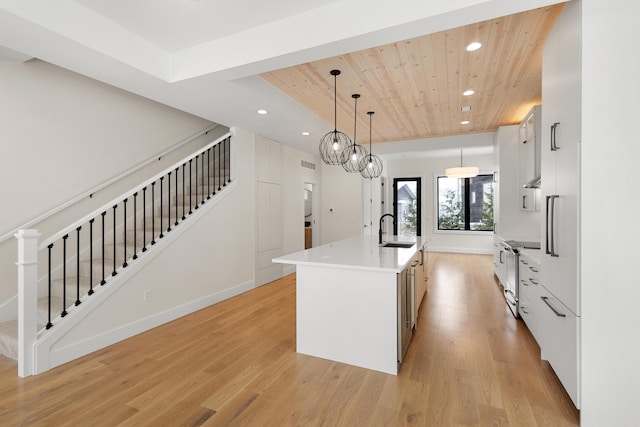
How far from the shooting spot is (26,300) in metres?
2.52

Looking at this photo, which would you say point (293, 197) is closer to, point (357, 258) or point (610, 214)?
point (357, 258)

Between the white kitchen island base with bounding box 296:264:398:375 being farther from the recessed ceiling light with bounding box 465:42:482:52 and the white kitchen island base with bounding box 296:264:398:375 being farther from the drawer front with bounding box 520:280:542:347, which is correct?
the recessed ceiling light with bounding box 465:42:482:52

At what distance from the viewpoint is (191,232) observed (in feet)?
13.7

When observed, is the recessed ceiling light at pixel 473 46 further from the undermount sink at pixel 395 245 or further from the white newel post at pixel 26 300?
the white newel post at pixel 26 300

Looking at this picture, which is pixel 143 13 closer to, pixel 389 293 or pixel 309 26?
pixel 309 26

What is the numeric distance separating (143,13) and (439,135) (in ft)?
17.9

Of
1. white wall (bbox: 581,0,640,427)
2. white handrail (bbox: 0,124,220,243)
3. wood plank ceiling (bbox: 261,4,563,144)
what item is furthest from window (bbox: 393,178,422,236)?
white wall (bbox: 581,0,640,427)

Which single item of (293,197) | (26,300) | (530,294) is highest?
(293,197)

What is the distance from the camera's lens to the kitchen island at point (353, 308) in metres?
2.53

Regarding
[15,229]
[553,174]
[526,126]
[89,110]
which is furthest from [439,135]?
[15,229]

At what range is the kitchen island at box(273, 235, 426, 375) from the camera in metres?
2.53

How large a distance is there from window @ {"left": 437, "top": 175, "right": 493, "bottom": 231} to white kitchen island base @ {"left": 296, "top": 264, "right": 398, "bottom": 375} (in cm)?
782

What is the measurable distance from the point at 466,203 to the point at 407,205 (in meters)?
1.73

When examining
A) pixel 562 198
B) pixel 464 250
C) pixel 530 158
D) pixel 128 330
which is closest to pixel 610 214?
pixel 562 198
